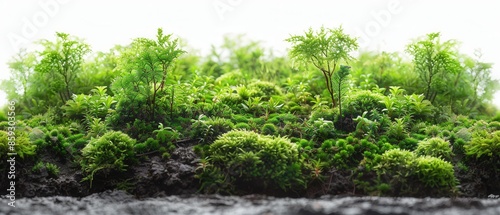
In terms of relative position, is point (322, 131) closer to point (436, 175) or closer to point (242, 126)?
point (242, 126)

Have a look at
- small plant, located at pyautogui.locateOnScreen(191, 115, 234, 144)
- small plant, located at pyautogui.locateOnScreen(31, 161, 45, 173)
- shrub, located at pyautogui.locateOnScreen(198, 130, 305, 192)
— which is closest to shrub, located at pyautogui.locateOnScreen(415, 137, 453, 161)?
shrub, located at pyautogui.locateOnScreen(198, 130, 305, 192)

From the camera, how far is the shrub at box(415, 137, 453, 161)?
20.0ft

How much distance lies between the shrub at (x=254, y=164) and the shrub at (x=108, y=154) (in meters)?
0.95

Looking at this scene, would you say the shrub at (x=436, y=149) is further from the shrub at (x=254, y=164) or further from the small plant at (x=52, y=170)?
the small plant at (x=52, y=170)

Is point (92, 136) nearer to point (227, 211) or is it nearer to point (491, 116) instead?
point (227, 211)

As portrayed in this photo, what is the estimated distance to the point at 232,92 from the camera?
7.89 metres

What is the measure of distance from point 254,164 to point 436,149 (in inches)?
90.5

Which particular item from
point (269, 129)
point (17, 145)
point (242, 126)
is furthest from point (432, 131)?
point (17, 145)

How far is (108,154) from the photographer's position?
19.4ft

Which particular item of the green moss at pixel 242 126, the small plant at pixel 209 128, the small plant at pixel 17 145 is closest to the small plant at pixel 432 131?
the green moss at pixel 242 126

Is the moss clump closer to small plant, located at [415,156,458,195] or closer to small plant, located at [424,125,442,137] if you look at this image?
small plant, located at [415,156,458,195]

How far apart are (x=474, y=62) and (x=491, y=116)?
1015 mm

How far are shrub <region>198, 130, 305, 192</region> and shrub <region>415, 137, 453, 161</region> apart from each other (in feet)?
5.22

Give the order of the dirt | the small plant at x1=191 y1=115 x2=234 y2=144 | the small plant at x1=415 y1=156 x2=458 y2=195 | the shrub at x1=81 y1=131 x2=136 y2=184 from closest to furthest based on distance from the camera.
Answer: the dirt, the small plant at x1=415 y1=156 x2=458 y2=195, the shrub at x1=81 y1=131 x2=136 y2=184, the small plant at x1=191 y1=115 x2=234 y2=144
